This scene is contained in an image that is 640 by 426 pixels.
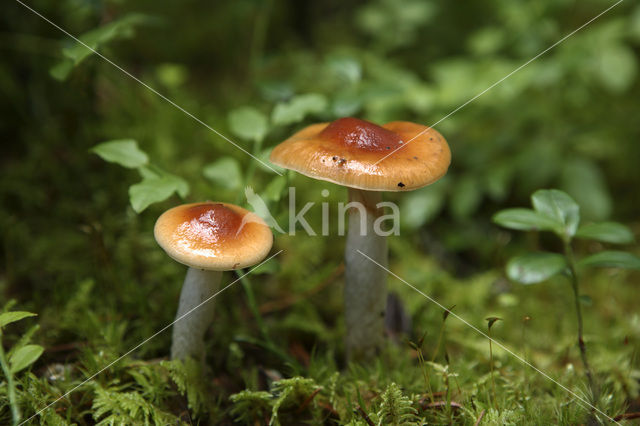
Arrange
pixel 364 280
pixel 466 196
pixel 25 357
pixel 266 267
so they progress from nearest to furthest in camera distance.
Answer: pixel 25 357
pixel 266 267
pixel 364 280
pixel 466 196

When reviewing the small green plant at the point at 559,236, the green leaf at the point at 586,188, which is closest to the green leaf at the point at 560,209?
the small green plant at the point at 559,236

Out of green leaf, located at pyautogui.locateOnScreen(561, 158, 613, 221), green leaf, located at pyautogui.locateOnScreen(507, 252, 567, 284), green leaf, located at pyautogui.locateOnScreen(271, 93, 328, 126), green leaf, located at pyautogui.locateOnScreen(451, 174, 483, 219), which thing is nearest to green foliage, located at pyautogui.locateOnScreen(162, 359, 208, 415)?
green leaf, located at pyautogui.locateOnScreen(271, 93, 328, 126)

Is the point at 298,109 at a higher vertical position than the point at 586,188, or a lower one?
higher

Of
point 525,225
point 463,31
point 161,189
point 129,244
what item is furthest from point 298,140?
point 463,31

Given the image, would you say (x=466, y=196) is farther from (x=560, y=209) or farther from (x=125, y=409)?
(x=125, y=409)

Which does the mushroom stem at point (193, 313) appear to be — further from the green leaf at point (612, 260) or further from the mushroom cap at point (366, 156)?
the green leaf at point (612, 260)

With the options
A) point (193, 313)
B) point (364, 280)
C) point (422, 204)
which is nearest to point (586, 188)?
point (422, 204)
